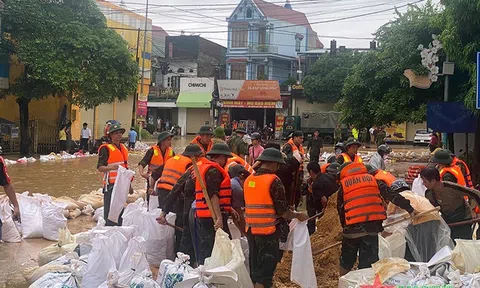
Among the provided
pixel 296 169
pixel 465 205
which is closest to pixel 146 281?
pixel 465 205

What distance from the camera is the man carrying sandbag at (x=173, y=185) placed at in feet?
18.9

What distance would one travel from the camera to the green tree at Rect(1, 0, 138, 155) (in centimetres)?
1983

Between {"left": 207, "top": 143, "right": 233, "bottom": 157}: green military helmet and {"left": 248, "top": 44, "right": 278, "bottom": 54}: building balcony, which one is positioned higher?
{"left": 248, "top": 44, "right": 278, "bottom": 54}: building balcony

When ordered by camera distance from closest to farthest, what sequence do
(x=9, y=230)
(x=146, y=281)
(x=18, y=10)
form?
1. (x=146, y=281)
2. (x=9, y=230)
3. (x=18, y=10)

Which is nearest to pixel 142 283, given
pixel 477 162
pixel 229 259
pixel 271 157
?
pixel 229 259

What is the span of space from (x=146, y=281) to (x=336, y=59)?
39.7m

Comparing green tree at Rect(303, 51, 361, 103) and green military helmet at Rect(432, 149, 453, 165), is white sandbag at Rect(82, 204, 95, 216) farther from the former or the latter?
green tree at Rect(303, 51, 361, 103)

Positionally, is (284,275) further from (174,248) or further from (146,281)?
(146,281)

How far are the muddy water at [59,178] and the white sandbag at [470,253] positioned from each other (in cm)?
919

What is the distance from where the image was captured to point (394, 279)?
396 cm

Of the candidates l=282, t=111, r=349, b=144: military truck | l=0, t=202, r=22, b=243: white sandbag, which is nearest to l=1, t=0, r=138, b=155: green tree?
l=0, t=202, r=22, b=243: white sandbag

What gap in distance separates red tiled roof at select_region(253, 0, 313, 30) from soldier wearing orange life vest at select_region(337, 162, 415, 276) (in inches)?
1823

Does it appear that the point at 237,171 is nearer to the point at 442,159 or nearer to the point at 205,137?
the point at 205,137

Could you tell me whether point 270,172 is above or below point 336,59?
below
